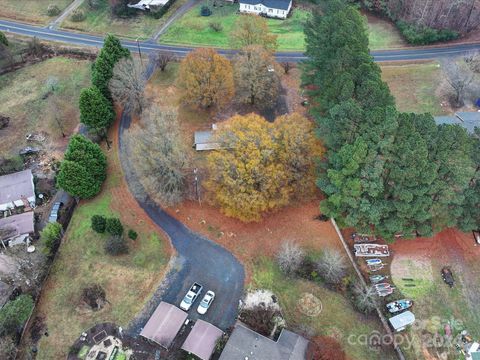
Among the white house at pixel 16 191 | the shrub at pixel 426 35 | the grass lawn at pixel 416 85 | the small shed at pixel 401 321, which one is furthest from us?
the shrub at pixel 426 35

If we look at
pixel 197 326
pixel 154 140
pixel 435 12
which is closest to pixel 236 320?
pixel 197 326

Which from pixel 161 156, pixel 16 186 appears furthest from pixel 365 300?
pixel 16 186

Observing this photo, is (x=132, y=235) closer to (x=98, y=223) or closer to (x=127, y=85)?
(x=98, y=223)

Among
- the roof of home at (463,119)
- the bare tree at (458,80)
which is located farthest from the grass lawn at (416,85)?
the roof of home at (463,119)

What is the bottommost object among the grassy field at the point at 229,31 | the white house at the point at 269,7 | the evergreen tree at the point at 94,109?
the evergreen tree at the point at 94,109

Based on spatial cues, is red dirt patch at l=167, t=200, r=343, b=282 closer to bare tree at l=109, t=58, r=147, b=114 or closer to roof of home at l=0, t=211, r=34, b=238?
roof of home at l=0, t=211, r=34, b=238

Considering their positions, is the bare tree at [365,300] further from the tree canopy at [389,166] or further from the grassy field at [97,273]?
the grassy field at [97,273]

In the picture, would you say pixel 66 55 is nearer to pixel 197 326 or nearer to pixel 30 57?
pixel 30 57
